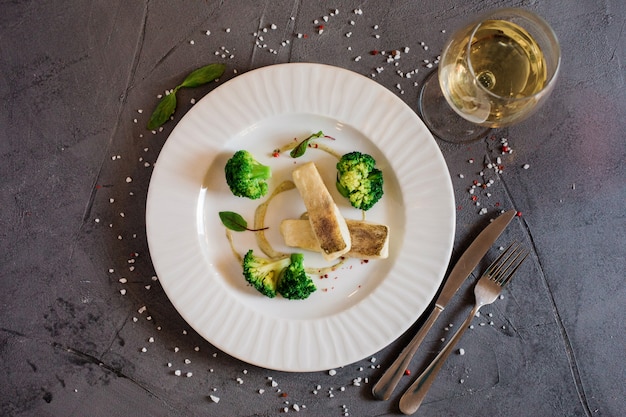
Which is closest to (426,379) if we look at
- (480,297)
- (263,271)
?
(480,297)

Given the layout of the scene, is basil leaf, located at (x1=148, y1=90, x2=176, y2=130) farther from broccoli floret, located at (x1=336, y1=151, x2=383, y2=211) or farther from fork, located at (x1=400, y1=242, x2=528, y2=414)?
fork, located at (x1=400, y1=242, x2=528, y2=414)

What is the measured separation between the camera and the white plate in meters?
2.10

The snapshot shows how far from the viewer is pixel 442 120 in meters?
2.20

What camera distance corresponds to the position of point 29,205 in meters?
2.24

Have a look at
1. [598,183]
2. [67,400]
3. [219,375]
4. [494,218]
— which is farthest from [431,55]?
[67,400]

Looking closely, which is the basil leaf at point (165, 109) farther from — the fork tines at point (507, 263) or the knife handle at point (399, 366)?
the fork tines at point (507, 263)

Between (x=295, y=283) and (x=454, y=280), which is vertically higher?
(x=454, y=280)

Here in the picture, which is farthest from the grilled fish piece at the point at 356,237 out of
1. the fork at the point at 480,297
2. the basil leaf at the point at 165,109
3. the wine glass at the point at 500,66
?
the basil leaf at the point at 165,109

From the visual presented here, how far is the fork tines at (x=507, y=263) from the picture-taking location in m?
2.19

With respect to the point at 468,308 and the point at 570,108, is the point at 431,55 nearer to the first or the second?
the point at 570,108

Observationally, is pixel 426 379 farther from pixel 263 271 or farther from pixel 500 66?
pixel 500 66

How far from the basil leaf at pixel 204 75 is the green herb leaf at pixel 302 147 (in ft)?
1.41

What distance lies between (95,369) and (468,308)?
1.51m

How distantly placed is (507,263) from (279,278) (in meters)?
0.90
